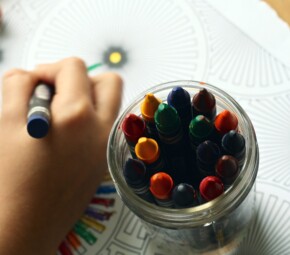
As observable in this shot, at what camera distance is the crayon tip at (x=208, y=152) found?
376 millimetres

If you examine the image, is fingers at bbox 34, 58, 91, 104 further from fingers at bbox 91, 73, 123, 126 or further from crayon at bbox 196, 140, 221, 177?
crayon at bbox 196, 140, 221, 177

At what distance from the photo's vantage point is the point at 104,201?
1.69 ft

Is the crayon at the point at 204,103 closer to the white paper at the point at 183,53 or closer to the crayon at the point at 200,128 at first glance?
the crayon at the point at 200,128

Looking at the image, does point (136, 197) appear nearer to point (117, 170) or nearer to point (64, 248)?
point (117, 170)

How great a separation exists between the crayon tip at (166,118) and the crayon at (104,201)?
5.9 inches

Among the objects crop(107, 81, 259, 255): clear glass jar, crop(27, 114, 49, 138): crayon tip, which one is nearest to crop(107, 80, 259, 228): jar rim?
crop(107, 81, 259, 255): clear glass jar

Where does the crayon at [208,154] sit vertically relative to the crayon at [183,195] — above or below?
above

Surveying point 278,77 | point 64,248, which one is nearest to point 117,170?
point 64,248

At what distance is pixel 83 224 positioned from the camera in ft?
1.66

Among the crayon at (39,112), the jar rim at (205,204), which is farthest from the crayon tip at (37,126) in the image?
the jar rim at (205,204)

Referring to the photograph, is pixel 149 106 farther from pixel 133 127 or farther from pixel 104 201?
pixel 104 201

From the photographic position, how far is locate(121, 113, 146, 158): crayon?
40cm

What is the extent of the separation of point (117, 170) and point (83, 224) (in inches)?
4.7

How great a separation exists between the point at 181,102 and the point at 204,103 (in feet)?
0.06
